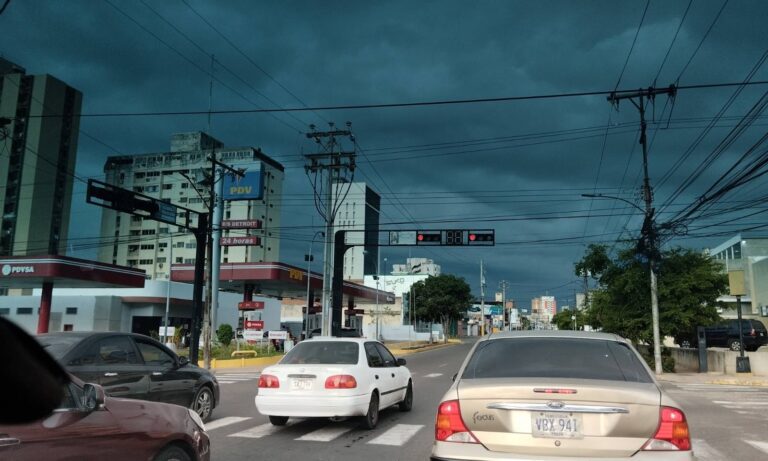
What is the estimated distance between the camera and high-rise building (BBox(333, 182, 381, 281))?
64775 millimetres

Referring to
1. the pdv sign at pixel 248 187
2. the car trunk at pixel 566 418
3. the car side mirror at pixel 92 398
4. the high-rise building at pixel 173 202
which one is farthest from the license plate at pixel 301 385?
the high-rise building at pixel 173 202

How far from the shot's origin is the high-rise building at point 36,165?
314ft

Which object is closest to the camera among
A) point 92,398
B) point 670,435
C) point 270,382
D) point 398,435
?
point 92,398

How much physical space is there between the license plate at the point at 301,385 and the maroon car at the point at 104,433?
186 inches

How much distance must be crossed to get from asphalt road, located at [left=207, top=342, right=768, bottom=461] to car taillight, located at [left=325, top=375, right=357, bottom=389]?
2.53ft

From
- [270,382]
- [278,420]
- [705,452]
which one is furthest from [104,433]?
[705,452]

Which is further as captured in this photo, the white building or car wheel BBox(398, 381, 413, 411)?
the white building

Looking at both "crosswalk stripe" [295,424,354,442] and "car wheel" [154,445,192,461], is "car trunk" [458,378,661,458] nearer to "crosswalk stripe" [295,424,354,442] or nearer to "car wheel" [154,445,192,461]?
"car wheel" [154,445,192,461]

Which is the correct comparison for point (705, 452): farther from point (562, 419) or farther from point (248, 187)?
point (248, 187)

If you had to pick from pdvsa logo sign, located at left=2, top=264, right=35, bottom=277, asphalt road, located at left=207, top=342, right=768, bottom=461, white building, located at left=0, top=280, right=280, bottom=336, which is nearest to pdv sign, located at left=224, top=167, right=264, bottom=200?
white building, located at left=0, top=280, right=280, bottom=336

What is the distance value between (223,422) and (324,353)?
2355 millimetres

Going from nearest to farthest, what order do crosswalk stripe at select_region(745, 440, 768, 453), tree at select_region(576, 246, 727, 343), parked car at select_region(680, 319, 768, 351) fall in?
crosswalk stripe at select_region(745, 440, 768, 453), tree at select_region(576, 246, 727, 343), parked car at select_region(680, 319, 768, 351)

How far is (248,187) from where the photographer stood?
49594 mm

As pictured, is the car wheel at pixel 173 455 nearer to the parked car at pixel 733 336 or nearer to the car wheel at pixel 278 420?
the car wheel at pixel 278 420
